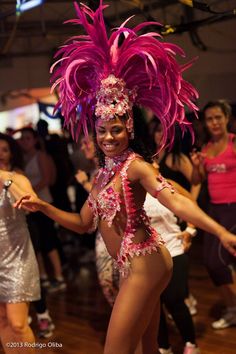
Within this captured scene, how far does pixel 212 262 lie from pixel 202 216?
1.80 m

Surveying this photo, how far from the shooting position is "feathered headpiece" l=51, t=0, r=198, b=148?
2.23m

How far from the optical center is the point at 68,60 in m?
2.31

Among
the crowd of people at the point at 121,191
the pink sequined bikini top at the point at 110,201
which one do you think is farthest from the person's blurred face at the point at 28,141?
the pink sequined bikini top at the point at 110,201

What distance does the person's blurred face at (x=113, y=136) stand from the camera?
225 centimetres

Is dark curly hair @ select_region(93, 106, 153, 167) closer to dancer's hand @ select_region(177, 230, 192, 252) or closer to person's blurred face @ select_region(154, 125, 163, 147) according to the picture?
dancer's hand @ select_region(177, 230, 192, 252)

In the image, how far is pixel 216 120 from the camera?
12.2 feet

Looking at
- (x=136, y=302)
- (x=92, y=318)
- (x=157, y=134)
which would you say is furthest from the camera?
(x=92, y=318)

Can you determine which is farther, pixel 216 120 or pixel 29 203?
pixel 216 120

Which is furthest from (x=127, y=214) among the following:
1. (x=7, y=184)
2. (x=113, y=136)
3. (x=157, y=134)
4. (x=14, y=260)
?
(x=157, y=134)

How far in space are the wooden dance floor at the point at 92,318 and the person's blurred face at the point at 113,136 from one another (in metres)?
1.66

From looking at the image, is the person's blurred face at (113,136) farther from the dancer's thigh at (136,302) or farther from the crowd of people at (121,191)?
the dancer's thigh at (136,302)

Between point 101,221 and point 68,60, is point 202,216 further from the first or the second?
point 68,60

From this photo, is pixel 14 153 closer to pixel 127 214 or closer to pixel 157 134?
pixel 157 134

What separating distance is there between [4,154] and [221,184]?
153 centimetres
